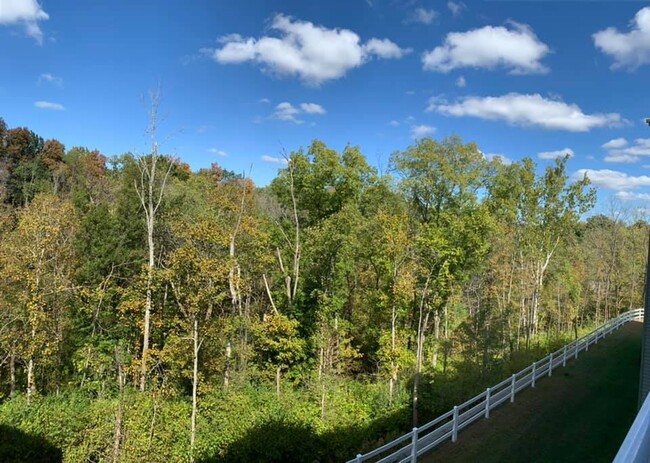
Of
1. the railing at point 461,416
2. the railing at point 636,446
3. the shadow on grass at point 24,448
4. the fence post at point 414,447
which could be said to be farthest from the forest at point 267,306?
the railing at point 636,446

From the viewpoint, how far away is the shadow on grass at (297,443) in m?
16.8

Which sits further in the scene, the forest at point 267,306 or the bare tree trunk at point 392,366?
the bare tree trunk at point 392,366

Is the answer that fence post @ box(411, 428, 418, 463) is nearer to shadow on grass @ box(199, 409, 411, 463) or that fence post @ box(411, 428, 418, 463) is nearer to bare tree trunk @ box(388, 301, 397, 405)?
shadow on grass @ box(199, 409, 411, 463)

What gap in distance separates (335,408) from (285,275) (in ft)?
29.2

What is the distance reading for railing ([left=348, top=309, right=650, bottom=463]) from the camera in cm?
1045

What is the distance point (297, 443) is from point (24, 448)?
983 centimetres

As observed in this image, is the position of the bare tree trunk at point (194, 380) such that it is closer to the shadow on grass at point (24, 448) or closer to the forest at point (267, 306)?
the forest at point (267, 306)

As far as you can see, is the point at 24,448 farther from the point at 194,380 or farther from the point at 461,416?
the point at 461,416

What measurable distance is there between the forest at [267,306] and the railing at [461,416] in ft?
9.43

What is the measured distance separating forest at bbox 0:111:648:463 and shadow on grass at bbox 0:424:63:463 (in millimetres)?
54

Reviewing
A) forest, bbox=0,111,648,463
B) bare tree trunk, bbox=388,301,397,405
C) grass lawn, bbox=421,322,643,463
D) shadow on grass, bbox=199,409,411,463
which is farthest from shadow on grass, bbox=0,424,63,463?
bare tree trunk, bbox=388,301,397,405

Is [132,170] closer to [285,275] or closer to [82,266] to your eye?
[82,266]

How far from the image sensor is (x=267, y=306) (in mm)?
29641

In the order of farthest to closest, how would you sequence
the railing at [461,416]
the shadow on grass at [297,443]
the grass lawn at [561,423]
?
the shadow on grass at [297,443] < the grass lawn at [561,423] < the railing at [461,416]
